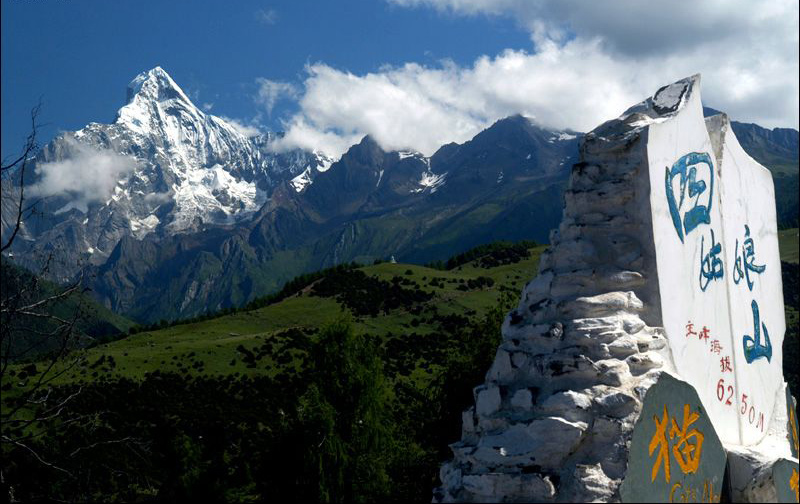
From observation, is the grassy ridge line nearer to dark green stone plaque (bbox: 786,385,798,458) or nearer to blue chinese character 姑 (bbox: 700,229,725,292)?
dark green stone plaque (bbox: 786,385,798,458)

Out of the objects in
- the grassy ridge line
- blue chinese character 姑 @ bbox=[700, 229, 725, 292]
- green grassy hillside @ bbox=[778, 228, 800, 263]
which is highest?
green grassy hillside @ bbox=[778, 228, 800, 263]

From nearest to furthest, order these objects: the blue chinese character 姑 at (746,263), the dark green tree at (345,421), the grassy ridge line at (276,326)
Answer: the blue chinese character 姑 at (746,263) → the dark green tree at (345,421) → the grassy ridge line at (276,326)

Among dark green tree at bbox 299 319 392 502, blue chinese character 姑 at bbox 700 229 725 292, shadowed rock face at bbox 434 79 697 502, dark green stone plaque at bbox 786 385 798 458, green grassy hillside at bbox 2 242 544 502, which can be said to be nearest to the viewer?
shadowed rock face at bbox 434 79 697 502

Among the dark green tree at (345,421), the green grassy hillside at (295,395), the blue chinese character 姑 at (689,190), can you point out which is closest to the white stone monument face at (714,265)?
the blue chinese character 姑 at (689,190)

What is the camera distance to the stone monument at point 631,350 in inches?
271

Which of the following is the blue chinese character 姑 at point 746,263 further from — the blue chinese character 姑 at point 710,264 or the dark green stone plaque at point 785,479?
the dark green stone plaque at point 785,479

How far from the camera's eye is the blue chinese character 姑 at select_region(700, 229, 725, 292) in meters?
9.09

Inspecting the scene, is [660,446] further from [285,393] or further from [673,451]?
[285,393]

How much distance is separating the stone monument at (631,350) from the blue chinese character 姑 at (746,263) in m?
0.27

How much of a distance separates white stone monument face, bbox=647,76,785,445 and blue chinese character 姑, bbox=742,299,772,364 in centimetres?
2

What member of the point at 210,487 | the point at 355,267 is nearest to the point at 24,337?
the point at 210,487

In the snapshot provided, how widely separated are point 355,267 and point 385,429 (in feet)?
355

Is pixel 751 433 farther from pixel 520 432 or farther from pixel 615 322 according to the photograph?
pixel 520 432

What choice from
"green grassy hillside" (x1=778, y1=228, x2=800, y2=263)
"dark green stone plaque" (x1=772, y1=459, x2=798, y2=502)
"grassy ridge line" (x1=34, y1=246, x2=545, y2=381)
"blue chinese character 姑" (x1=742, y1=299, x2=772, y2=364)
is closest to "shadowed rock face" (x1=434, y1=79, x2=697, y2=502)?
"dark green stone plaque" (x1=772, y1=459, x2=798, y2=502)
